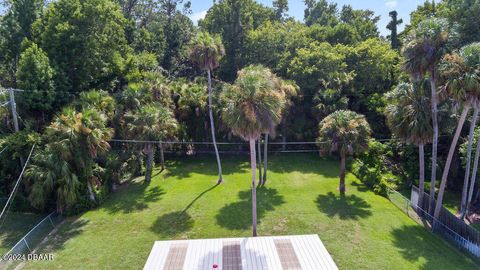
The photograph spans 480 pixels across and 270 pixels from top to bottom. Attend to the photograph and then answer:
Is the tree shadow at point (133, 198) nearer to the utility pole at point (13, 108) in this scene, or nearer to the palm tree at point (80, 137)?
the palm tree at point (80, 137)

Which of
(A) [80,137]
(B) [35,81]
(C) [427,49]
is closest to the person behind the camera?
(C) [427,49]

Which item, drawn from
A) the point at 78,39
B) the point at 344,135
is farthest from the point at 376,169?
the point at 78,39

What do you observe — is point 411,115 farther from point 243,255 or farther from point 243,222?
point 243,255

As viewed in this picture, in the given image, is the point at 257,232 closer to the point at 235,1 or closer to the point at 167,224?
the point at 167,224

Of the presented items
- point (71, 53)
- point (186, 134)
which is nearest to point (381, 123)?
point (186, 134)

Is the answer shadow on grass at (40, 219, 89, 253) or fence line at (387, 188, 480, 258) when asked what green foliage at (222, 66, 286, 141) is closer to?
shadow on grass at (40, 219, 89, 253)
